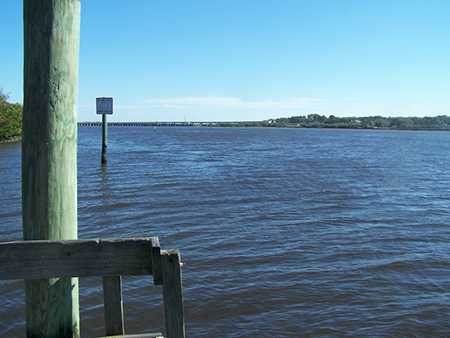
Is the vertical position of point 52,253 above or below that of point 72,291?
above

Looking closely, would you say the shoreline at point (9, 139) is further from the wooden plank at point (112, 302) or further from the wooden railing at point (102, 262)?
the wooden plank at point (112, 302)

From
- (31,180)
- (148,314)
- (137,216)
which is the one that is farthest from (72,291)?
(137,216)

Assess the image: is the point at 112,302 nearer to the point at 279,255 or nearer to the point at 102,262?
the point at 102,262

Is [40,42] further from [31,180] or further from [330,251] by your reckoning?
[330,251]

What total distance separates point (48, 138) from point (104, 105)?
968 inches

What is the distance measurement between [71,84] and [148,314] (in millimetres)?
3834

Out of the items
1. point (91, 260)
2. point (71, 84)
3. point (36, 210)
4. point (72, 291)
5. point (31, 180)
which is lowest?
point (72, 291)

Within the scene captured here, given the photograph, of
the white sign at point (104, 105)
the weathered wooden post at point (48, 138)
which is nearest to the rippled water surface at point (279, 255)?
the weathered wooden post at point (48, 138)

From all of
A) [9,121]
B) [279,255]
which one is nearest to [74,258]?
[279,255]

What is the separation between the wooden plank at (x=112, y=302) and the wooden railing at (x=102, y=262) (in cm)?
4

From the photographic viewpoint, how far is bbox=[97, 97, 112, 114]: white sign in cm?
2622

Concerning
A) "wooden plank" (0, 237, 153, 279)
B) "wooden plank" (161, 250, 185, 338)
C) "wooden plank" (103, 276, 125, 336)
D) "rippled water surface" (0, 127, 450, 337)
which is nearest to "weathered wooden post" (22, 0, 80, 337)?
"wooden plank" (0, 237, 153, 279)

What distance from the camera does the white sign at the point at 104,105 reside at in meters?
26.2

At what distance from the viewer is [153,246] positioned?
275 cm
